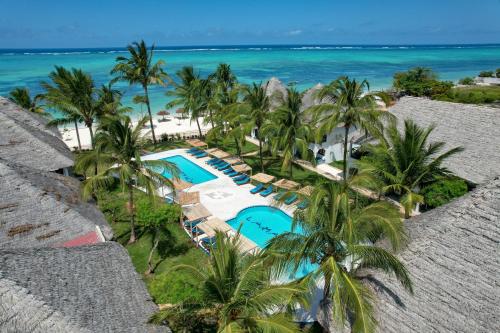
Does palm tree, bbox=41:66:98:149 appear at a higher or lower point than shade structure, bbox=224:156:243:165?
higher

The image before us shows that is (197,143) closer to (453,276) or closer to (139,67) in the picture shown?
(139,67)

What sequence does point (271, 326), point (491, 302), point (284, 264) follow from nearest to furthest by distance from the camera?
point (271, 326), point (491, 302), point (284, 264)

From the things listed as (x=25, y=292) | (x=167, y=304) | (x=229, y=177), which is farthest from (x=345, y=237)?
(x=229, y=177)

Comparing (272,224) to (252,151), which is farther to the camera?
(252,151)

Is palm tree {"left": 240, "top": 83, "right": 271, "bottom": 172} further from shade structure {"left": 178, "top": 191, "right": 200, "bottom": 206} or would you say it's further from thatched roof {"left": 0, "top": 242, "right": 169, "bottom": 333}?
thatched roof {"left": 0, "top": 242, "right": 169, "bottom": 333}

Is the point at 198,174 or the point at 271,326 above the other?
the point at 271,326

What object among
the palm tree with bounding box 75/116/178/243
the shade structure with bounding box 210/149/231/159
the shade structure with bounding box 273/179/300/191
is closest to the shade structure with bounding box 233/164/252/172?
the shade structure with bounding box 210/149/231/159

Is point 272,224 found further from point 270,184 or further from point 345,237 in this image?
point 345,237

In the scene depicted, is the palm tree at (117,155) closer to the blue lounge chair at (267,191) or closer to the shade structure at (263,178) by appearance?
the blue lounge chair at (267,191)
